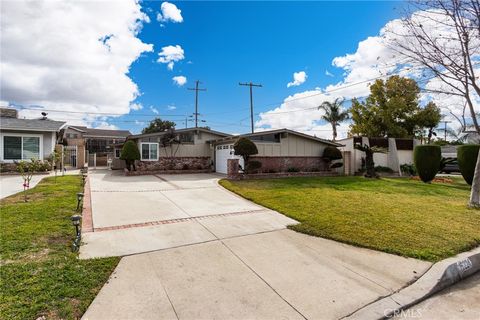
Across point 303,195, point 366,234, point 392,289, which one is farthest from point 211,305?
point 303,195

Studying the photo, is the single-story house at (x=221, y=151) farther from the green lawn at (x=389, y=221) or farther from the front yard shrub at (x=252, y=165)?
the green lawn at (x=389, y=221)

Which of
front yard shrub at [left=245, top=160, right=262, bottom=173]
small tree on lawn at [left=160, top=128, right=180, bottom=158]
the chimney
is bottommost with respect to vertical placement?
A: front yard shrub at [left=245, top=160, right=262, bottom=173]

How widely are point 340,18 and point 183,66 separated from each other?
1298 centimetres

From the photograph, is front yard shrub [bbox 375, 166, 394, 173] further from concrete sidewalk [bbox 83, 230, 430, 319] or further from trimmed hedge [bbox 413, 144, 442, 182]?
concrete sidewalk [bbox 83, 230, 430, 319]

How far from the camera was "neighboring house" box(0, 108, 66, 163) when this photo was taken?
14.7m

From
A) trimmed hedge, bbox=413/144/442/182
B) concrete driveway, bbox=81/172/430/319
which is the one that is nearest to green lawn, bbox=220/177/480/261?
concrete driveway, bbox=81/172/430/319

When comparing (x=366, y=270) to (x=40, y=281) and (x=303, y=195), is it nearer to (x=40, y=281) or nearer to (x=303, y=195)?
(x=40, y=281)

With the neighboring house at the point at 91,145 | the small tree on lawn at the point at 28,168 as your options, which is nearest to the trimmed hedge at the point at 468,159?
the small tree on lawn at the point at 28,168

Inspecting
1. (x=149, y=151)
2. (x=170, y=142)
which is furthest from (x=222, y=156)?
(x=149, y=151)

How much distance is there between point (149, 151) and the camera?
720 inches

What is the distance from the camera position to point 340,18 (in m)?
11.8

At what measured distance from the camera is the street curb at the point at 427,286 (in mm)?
2717

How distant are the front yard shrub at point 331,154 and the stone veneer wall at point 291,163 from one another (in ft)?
1.66

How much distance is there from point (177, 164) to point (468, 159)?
58.1 feet
